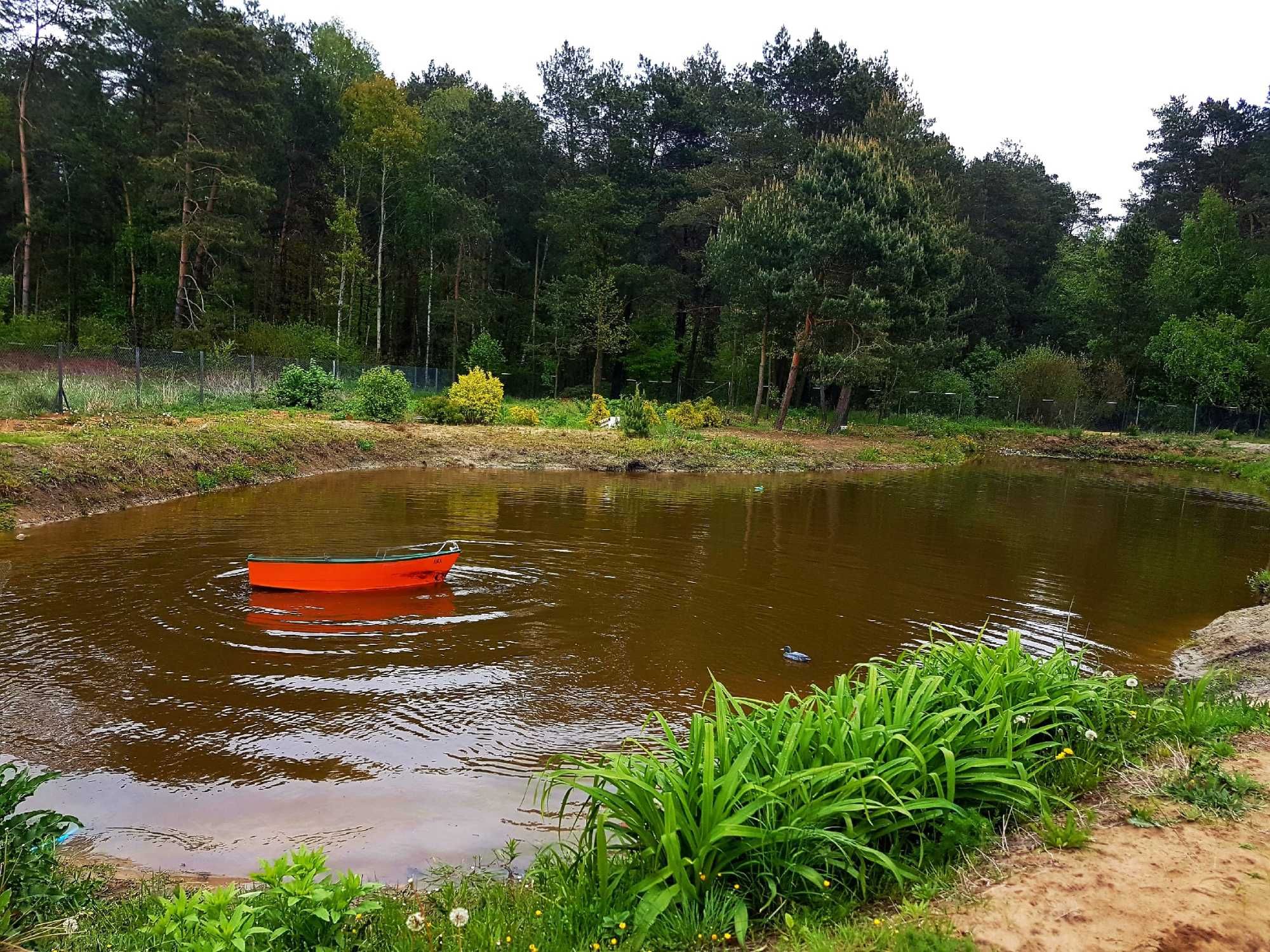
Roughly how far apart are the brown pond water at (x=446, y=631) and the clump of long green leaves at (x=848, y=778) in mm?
1872

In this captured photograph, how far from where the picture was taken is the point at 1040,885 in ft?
10.7

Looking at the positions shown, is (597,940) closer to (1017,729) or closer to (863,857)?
(863,857)

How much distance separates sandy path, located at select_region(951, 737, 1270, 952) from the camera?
2.90 m

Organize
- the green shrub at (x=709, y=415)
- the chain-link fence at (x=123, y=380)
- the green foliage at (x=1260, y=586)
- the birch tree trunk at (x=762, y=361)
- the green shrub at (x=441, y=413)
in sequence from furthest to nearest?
1. the birch tree trunk at (x=762, y=361)
2. the green shrub at (x=709, y=415)
3. the green shrub at (x=441, y=413)
4. the chain-link fence at (x=123, y=380)
5. the green foliage at (x=1260, y=586)

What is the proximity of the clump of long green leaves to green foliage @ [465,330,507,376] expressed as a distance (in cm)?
3711

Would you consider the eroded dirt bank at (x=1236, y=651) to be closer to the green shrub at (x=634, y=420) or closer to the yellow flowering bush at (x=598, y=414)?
the green shrub at (x=634, y=420)

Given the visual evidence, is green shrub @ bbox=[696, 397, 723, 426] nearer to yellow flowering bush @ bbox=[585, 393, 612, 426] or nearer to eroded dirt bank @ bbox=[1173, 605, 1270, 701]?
yellow flowering bush @ bbox=[585, 393, 612, 426]

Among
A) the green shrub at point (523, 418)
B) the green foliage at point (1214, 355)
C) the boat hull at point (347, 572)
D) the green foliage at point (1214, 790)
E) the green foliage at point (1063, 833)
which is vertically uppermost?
the green foliage at point (1214, 355)

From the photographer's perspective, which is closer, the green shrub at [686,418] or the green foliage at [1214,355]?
the green shrub at [686,418]

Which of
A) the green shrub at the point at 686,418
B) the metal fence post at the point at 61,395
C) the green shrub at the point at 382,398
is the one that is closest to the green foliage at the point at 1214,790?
the metal fence post at the point at 61,395

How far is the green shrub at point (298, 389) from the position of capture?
1019 inches

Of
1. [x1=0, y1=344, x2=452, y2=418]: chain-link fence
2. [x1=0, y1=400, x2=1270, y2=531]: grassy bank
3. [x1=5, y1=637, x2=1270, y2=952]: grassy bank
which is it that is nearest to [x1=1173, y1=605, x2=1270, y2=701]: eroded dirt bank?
[x1=5, y1=637, x2=1270, y2=952]: grassy bank

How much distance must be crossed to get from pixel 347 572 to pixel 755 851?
7.73 meters

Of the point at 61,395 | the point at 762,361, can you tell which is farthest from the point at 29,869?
the point at 762,361
